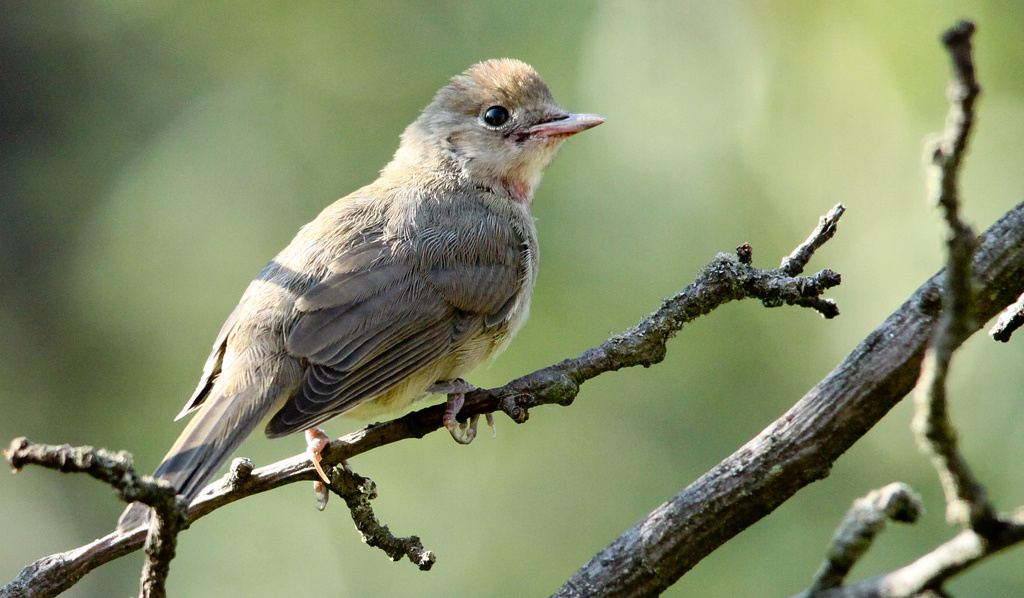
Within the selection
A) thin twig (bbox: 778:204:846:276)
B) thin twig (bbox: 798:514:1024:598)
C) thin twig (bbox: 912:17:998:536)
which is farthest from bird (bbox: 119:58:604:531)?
thin twig (bbox: 912:17:998:536)

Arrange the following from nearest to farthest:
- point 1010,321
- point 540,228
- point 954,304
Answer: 1. point 954,304
2. point 1010,321
3. point 540,228

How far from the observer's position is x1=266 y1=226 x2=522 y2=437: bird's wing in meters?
3.60

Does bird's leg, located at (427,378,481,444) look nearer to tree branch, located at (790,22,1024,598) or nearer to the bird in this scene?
the bird

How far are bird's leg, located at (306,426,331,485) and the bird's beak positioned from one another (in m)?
2.04

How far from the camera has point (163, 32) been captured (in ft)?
24.6

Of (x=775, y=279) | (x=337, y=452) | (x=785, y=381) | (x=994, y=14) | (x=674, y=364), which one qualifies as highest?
(x=994, y=14)

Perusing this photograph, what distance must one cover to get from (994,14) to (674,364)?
114 inches

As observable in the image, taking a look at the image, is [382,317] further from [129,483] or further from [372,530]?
[129,483]

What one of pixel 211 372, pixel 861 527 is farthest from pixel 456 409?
pixel 861 527

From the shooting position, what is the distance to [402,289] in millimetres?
4090

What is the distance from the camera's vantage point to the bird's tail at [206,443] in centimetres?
291

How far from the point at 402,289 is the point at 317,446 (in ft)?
2.90

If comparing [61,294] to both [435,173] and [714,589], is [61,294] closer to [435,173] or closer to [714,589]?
[435,173]

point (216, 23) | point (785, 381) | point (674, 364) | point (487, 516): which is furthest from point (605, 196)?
point (216, 23)
